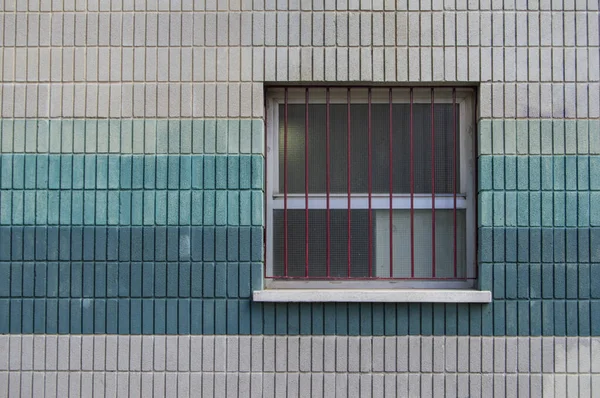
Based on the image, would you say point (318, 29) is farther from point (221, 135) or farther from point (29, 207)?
point (29, 207)

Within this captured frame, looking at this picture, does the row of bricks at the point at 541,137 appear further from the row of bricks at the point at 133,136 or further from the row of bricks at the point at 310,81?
the row of bricks at the point at 133,136

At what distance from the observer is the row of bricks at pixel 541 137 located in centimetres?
453

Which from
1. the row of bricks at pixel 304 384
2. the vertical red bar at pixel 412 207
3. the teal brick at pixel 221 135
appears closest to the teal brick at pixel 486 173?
the vertical red bar at pixel 412 207

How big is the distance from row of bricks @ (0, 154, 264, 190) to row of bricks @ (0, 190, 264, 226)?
5cm

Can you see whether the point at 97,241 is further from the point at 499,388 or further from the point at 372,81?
the point at 499,388

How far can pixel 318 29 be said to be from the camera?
15.0ft

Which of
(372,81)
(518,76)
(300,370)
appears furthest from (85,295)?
(518,76)

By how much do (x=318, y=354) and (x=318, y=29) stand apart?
2.38 metres

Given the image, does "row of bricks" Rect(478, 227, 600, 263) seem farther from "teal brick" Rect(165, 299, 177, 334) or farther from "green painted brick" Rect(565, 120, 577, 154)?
"teal brick" Rect(165, 299, 177, 334)

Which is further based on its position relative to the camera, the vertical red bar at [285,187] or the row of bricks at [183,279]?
the vertical red bar at [285,187]

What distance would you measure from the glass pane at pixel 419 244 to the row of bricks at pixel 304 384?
0.77 m

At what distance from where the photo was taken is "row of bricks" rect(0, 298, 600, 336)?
14.7 feet

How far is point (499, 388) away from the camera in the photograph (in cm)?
445

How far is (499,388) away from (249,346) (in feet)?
5.98
